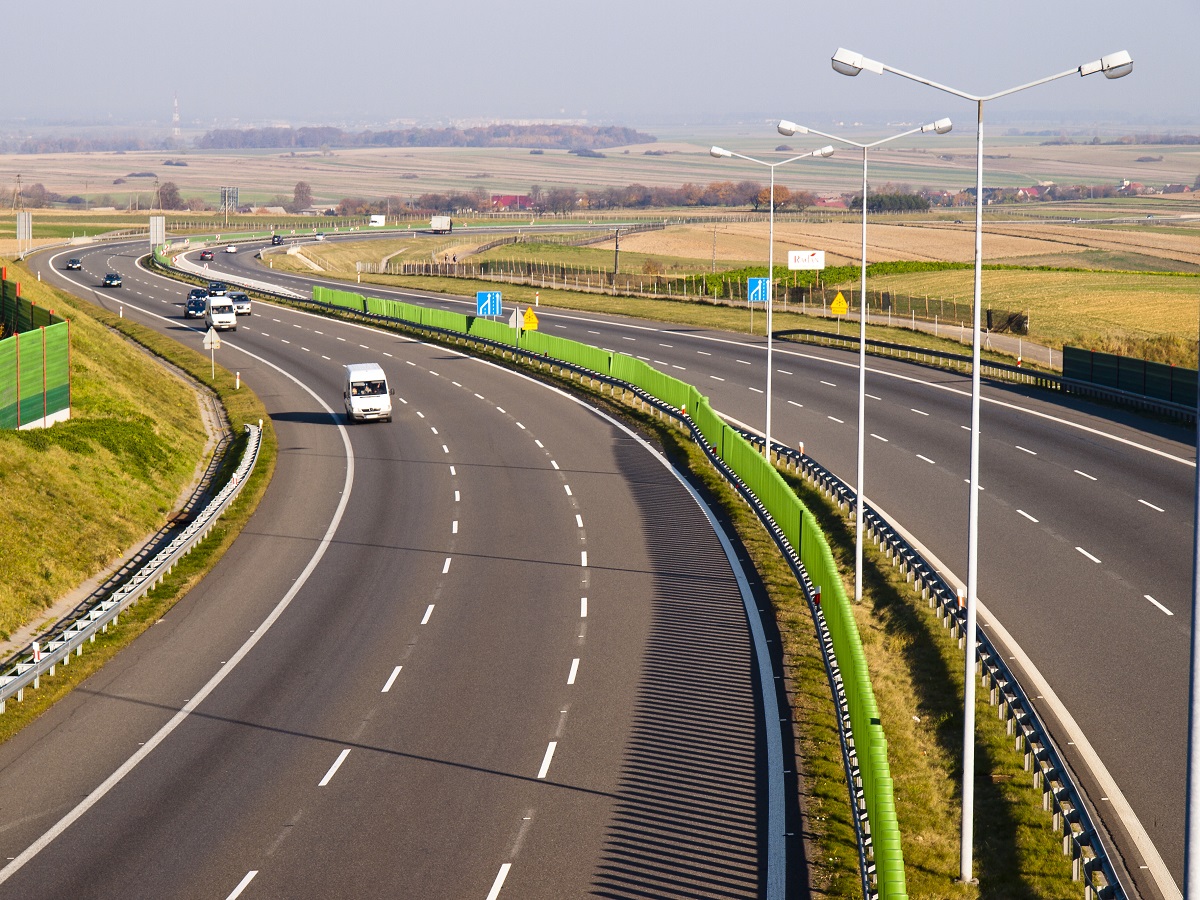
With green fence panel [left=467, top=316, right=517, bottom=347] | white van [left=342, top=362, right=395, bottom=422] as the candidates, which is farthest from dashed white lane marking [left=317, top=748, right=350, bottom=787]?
green fence panel [left=467, top=316, right=517, bottom=347]

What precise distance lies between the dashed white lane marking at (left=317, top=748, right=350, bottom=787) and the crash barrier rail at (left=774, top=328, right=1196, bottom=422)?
25.3 m

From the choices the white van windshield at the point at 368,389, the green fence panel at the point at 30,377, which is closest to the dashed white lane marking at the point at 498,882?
the green fence panel at the point at 30,377

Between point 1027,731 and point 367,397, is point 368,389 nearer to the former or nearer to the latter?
point 367,397

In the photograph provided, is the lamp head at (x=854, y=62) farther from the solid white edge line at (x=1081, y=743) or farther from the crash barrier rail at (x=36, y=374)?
the crash barrier rail at (x=36, y=374)

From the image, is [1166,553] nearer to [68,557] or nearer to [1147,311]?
[68,557]

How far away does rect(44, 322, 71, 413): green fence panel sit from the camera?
41125 mm

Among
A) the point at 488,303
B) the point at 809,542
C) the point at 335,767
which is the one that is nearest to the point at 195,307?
the point at 488,303

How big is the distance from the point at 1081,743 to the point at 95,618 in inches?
728

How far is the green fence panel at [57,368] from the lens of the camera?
135 feet

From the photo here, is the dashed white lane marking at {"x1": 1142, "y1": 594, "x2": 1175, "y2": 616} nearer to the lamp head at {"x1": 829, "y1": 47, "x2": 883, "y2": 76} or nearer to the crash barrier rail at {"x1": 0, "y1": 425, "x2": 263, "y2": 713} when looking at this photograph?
the lamp head at {"x1": 829, "y1": 47, "x2": 883, "y2": 76}

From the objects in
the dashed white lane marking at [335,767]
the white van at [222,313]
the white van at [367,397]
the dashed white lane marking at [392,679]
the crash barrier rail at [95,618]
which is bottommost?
the dashed white lane marking at [335,767]

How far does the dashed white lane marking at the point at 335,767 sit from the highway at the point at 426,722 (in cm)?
8

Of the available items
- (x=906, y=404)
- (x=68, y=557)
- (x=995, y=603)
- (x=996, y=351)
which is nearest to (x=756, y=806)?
(x=995, y=603)

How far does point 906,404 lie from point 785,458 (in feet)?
42.5
